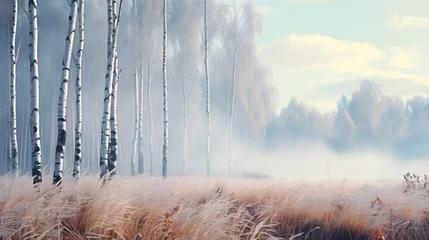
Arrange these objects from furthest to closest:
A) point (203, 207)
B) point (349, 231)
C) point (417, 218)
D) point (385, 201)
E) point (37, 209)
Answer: point (385, 201), point (417, 218), point (349, 231), point (203, 207), point (37, 209)

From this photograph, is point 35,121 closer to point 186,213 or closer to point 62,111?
point 62,111

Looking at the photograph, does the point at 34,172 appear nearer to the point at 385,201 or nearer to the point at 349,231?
the point at 349,231

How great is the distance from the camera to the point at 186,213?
15.9 feet

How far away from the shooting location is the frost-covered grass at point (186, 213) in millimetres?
4332

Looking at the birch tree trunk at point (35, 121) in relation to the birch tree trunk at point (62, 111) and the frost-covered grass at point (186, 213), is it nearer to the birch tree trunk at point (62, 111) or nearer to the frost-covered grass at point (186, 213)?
the birch tree trunk at point (62, 111)

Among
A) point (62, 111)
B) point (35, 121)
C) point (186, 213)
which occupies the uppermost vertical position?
point (62, 111)

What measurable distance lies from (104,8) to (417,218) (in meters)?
28.5

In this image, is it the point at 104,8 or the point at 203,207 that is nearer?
the point at 203,207

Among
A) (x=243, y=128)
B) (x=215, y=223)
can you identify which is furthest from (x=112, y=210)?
(x=243, y=128)

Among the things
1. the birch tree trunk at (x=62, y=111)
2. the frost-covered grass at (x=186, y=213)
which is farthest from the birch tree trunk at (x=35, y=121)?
the frost-covered grass at (x=186, y=213)

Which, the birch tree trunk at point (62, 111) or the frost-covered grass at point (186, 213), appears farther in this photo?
the birch tree trunk at point (62, 111)

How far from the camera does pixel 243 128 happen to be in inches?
1459

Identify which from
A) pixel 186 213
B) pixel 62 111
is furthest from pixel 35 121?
pixel 186 213

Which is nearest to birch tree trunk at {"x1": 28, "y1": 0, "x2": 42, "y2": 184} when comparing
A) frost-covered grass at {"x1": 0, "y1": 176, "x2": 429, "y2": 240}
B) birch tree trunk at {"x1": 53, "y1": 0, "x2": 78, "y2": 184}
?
birch tree trunk at {"x1": 53, "y1": 0, "x2": 78, "y2": 184}
